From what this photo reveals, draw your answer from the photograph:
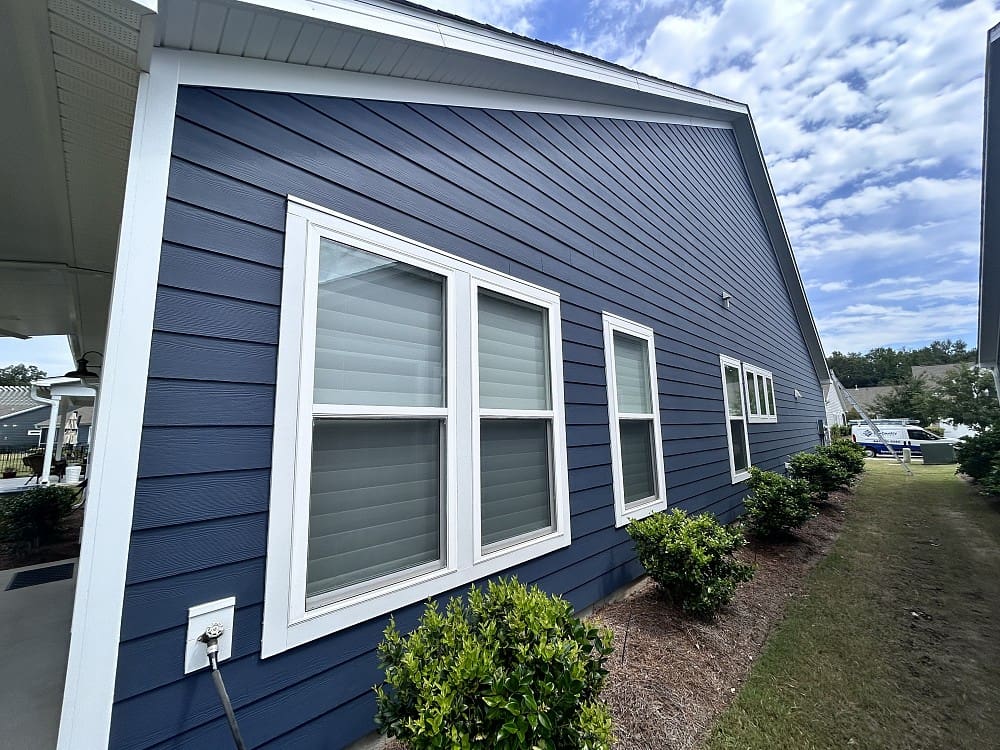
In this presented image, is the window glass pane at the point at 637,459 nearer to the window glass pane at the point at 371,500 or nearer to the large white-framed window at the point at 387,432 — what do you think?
the large white-framed window at the point at 387,432

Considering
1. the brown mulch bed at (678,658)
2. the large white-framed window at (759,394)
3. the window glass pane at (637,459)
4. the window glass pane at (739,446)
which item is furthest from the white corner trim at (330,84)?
the large white-framed window at (759,394)

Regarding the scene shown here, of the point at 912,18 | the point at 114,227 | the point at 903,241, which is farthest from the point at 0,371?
the point at 903,241

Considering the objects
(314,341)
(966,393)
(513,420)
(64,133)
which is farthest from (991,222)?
(966,393)

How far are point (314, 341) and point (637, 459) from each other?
3419mm

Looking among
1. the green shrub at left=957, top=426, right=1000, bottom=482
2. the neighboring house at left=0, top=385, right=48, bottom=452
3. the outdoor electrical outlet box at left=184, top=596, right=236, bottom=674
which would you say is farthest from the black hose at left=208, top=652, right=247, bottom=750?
the neighboring house at left=0, top=385, right=48, bottom=452

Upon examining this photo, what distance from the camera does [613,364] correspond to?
3943 mm

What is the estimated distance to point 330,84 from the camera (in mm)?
2205

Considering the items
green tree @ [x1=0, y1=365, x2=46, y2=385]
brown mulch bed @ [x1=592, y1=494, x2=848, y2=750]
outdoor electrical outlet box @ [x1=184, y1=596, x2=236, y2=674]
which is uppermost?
green tree @ [x1=0, y1=365, x2=46, y2=385]

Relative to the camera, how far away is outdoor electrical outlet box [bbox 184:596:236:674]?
1466 mm

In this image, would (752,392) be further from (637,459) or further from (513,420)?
(513,420)

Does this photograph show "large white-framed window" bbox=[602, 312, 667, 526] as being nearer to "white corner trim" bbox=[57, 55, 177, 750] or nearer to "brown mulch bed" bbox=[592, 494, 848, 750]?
"brown mulch bed" bbox=[592, 494, 848, 750]

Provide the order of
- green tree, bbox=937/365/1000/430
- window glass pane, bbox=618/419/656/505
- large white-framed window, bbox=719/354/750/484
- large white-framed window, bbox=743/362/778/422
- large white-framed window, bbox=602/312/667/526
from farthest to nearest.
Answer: green tree, bbox=937/365/1000/430, large white-framed window, bbox=743/362/778/422, large white-framed window, bbox=719/354/750/484, window glass pane, bbox=618/419/656/505, large white-framed window, bbox=602/312/667/526

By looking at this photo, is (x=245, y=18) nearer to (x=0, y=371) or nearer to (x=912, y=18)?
(x=912, y=18)

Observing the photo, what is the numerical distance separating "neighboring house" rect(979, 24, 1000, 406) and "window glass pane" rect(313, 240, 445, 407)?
19.0ft
